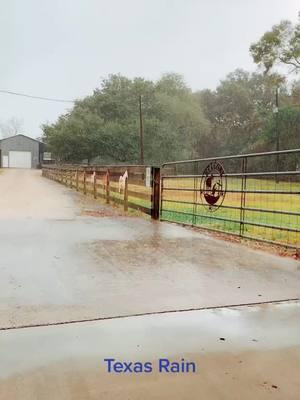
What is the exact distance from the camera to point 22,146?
5588 cm

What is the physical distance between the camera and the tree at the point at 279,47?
99.2 feet

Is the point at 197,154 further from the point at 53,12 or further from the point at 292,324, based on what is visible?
the point at 292,324

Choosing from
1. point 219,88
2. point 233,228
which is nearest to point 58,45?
point 219,88

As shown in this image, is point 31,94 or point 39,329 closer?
point 39,329

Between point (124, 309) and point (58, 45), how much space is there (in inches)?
1292

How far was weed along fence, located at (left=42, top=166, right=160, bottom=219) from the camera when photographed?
831 centimetres

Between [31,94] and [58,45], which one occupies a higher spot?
[58,45]

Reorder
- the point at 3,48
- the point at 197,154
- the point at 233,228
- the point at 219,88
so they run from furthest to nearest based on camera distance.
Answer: the point at 219,88
the point at 197,154
the point at 3,48
the point at 233,228

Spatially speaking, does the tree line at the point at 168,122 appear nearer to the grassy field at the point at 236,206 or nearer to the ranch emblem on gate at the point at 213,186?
the grassy field at the point at 236,206

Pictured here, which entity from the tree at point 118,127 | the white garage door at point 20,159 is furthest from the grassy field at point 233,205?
the white garage door at point 20,159

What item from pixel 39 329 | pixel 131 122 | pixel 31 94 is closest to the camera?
pixel 39 329

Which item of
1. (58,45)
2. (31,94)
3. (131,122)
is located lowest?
(131,122)

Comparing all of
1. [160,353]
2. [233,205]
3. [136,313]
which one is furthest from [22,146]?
[160,353]

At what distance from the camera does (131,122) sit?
3744 cm
